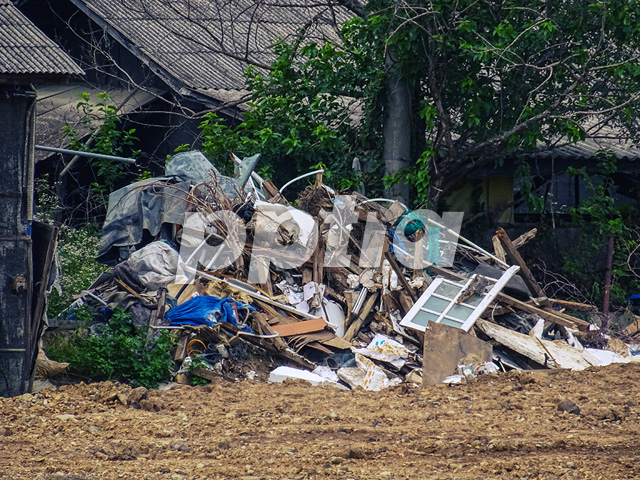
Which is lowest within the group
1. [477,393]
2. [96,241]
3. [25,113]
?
[96,241]

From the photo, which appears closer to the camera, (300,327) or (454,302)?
(300,327)

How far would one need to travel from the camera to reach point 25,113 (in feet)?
23.7

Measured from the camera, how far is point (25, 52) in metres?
7.19

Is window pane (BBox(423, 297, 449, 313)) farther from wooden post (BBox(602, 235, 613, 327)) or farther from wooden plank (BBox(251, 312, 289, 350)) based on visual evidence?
wooden post (BBox(602, 235, 613, 327))

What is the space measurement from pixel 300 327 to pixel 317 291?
2.17 feet

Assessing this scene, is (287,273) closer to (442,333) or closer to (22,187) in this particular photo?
(442,333)

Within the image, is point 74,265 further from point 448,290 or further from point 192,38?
point 192,38

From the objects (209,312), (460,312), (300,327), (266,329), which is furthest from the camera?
(460,312)

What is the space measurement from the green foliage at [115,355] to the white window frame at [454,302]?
2865 millimetres

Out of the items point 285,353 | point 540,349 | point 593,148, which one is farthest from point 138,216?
point 593,148

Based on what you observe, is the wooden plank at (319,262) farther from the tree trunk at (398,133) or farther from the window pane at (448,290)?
the tree trunk at (398,133)

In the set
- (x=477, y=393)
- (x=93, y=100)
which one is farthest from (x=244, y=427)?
(x=93, y=100)

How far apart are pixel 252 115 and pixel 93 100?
13.2ft

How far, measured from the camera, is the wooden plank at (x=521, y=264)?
10070 millimetres
